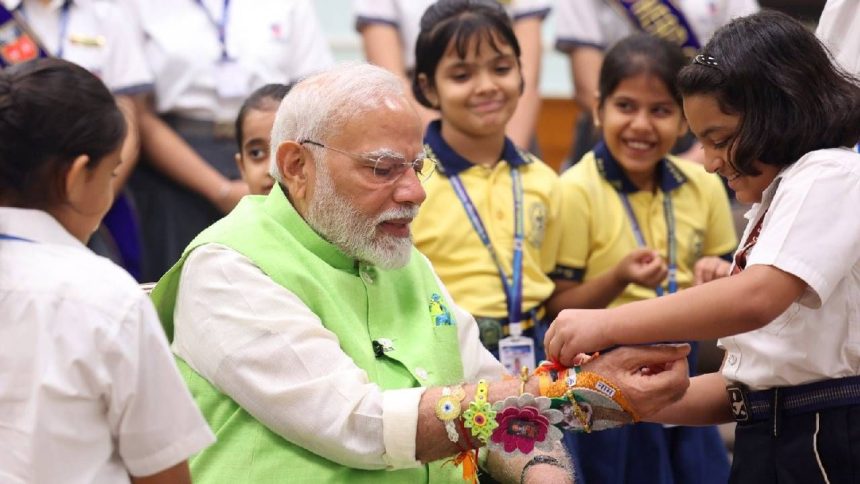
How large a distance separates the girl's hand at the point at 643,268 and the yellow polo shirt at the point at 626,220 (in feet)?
0.69

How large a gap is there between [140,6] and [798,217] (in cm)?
300

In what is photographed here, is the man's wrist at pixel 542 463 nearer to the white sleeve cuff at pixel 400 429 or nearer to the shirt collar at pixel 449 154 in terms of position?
the white sleeve cuff at pixel 400 429

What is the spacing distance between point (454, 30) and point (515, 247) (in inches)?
27.0

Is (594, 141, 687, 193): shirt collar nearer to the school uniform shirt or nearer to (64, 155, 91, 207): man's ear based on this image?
the school uniform shirt

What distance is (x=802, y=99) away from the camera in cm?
231

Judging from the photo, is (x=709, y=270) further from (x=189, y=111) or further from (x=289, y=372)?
(x=189, y=111)

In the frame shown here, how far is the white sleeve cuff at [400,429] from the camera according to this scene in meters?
2.34

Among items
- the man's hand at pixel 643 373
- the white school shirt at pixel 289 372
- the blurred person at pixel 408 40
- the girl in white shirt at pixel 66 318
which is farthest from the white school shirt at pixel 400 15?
the girl in white shirt at pixel 66 318

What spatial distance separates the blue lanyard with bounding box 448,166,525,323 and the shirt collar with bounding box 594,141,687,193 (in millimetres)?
283

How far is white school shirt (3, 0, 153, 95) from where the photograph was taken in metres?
4.32

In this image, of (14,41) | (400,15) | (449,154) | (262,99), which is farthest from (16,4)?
(449,154)

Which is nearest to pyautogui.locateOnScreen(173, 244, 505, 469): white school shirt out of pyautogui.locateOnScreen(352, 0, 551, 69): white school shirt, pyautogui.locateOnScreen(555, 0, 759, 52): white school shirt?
pyautogui.locateOnScreen(352, 0, 551, 69): white school shirt

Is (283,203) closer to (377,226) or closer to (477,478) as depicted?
(377,226)

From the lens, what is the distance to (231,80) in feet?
14.8
